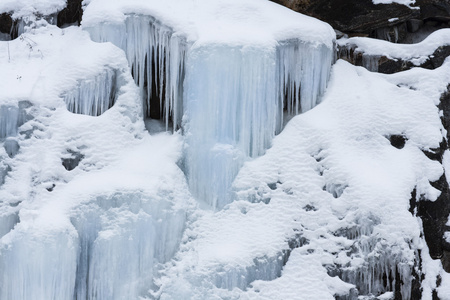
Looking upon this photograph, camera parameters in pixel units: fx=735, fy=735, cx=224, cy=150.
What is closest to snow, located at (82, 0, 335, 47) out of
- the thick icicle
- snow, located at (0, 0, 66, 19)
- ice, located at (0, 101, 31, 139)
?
the thick icicle

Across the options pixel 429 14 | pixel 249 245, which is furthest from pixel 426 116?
pixel 249 245

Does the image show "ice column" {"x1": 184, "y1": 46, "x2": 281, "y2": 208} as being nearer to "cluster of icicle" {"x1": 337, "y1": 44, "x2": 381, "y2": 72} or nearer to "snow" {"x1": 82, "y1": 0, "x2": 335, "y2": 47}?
"snow" {"x1": 82, "y1": 0, "x2": 335, "y2": 47}

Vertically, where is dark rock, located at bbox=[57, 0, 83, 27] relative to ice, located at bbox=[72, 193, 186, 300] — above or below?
above

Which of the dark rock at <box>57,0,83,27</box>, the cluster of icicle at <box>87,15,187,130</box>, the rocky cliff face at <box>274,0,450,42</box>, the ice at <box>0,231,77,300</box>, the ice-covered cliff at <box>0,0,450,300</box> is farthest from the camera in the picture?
the rocky cliff face at <box>274,0,450,42</box>

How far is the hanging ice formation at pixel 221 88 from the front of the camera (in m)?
7.52

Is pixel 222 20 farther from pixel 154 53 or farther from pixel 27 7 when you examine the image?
pixel 27 7

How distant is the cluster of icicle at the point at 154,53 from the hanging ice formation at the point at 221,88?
0.01m

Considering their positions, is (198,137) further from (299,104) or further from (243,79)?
(299,104)

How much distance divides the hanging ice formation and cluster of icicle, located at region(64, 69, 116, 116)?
1.37 feet

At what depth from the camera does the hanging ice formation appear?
296 inches

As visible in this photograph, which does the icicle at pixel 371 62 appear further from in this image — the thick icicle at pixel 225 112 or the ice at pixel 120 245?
the ice at pixel 120 245

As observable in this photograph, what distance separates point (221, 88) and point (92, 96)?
54.2 inches

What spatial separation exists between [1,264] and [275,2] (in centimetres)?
460

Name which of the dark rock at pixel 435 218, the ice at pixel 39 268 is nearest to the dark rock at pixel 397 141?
the dark rock at pixel 435 218
